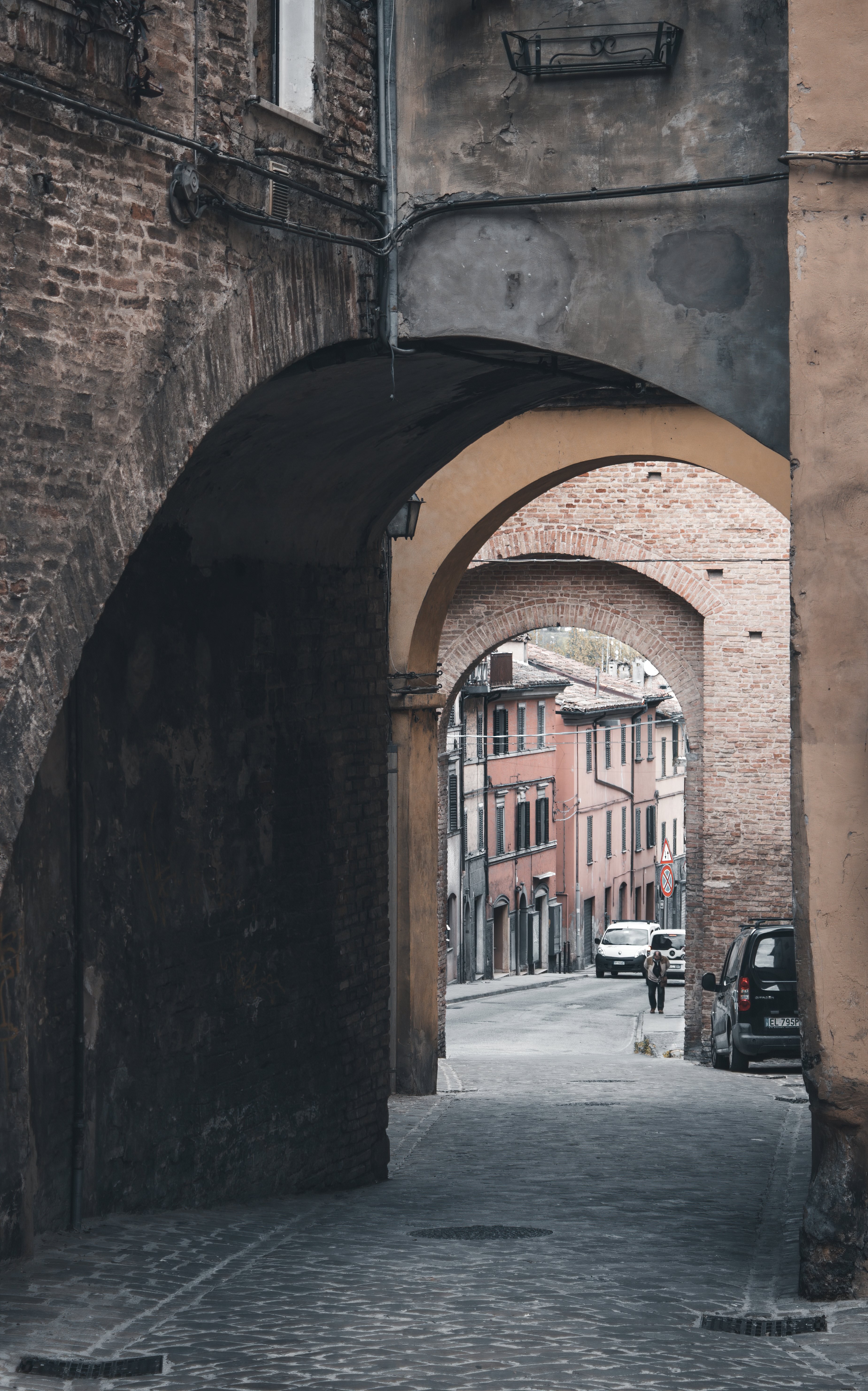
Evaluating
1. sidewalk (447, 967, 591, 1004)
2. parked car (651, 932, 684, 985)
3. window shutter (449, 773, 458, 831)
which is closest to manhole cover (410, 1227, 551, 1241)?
parked car (651, 932, 684, 985)

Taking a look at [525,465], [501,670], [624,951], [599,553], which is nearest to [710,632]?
[599,553]

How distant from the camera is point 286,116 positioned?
25.5 ft

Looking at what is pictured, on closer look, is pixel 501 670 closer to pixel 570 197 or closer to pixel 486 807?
pixel 486 807

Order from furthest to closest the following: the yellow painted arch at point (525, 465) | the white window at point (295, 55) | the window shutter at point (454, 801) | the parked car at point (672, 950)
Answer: the window shutter at point (454, 801) → the parked car at point (672, 950) → the yellow painted arch at point (525, 465) → the white window at point (295, 55)

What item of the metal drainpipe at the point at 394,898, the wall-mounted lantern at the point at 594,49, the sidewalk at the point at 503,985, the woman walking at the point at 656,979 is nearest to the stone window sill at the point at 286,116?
the wall-mounted lantern at the point at 594,49

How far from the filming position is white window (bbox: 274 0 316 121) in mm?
7914

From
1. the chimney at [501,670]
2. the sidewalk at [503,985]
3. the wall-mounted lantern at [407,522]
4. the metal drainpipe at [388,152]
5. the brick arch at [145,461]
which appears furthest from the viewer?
the chimney at [501,670]

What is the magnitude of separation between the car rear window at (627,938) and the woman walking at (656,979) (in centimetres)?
1281

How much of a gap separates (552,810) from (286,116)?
50306 mm

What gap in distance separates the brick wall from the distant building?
26047mm

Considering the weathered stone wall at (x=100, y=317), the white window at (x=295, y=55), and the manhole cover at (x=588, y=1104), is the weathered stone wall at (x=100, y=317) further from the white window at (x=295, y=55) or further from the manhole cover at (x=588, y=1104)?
the manhole cover at (x=588, y=1104)

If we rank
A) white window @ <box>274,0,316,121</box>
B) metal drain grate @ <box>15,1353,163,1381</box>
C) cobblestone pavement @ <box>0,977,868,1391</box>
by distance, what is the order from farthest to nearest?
white window @ <box>274,0,316,121</box> < cobblestone pavement @ <box>0,977,868,1391</box> < metal drain grate @ <box>15,1353,163,1381</box>

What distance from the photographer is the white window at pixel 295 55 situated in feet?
26.0

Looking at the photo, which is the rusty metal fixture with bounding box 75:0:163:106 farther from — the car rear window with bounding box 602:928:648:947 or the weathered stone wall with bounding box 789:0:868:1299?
the car rear window with bounding box 602:928:648:947
